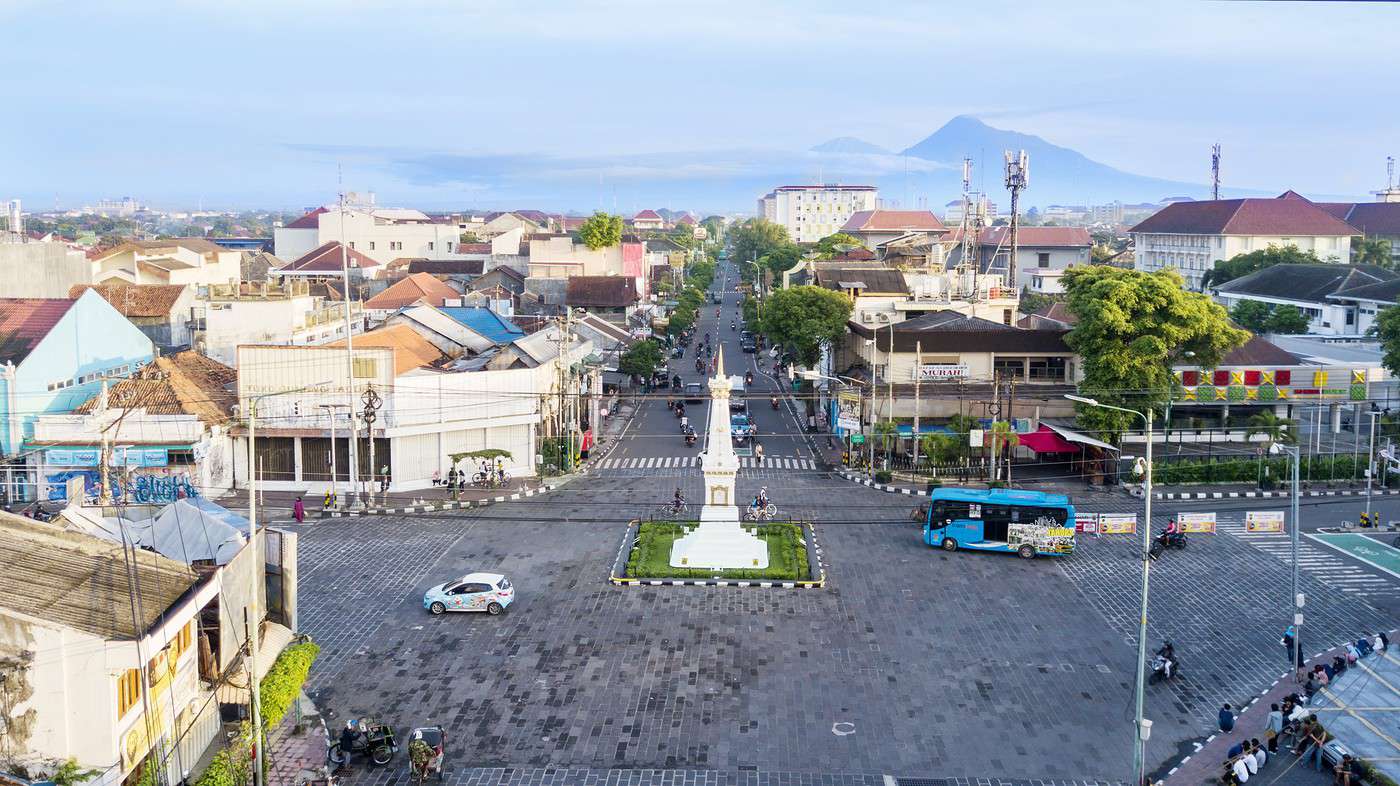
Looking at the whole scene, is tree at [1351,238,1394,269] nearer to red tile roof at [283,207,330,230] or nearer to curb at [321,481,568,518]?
curb at [321,481,568,518]

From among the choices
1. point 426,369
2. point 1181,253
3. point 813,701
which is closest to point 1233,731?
point 813,701

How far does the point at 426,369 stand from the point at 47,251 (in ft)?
61.1

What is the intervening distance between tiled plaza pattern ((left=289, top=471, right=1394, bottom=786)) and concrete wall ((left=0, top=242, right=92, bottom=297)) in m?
23.4

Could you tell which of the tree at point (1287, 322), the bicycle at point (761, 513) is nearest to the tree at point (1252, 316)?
the tree at point (1287, 322)

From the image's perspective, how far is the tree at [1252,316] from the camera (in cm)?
6812

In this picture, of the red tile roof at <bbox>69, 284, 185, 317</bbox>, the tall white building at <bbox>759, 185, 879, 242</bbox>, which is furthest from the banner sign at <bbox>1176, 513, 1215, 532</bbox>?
the tall white building at <bbox>759, 185, 879, 242</bbox>

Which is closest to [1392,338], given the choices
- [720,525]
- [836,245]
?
[720,525]

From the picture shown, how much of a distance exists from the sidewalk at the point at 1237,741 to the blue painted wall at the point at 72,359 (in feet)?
107

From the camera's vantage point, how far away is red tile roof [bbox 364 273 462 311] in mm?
64994

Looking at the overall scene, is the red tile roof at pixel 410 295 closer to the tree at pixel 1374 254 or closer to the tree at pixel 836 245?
the tree at pixel 836 245

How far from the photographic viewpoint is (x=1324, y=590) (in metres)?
27.2

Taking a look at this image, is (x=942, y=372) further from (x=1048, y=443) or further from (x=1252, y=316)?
(x=1252, y=316)

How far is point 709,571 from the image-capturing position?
92.1ft

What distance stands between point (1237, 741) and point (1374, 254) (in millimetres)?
94567
